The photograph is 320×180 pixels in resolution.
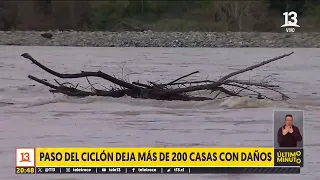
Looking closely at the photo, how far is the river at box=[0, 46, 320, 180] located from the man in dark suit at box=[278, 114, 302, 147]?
4 centimetres

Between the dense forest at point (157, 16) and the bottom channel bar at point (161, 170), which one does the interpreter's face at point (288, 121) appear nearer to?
the bottom channel bar at point (161, 170)

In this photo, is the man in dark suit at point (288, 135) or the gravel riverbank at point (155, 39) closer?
the man in dark suit at point (288, 135)

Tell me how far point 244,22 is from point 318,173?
903 millimetres

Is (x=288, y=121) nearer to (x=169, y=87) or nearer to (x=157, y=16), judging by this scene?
(x=169, y=87)

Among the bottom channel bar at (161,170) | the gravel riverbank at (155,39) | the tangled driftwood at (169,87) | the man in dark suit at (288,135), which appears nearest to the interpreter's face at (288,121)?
the man in dark suit at (288,135)

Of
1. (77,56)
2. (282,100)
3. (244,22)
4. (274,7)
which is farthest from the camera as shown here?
(244,22)

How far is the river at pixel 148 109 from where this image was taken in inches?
53.2

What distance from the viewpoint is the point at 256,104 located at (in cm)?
162

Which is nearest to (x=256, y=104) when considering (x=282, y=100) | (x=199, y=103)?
(x=282, y=100)

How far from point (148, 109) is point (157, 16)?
760 mm

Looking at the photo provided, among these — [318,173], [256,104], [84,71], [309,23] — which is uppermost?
[309,23]

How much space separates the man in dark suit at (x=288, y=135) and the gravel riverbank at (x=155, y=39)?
59cm

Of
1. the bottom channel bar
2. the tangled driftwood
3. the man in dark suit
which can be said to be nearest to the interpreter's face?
the man in dark suit

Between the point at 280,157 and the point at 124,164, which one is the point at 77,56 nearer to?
the point at 124,164
